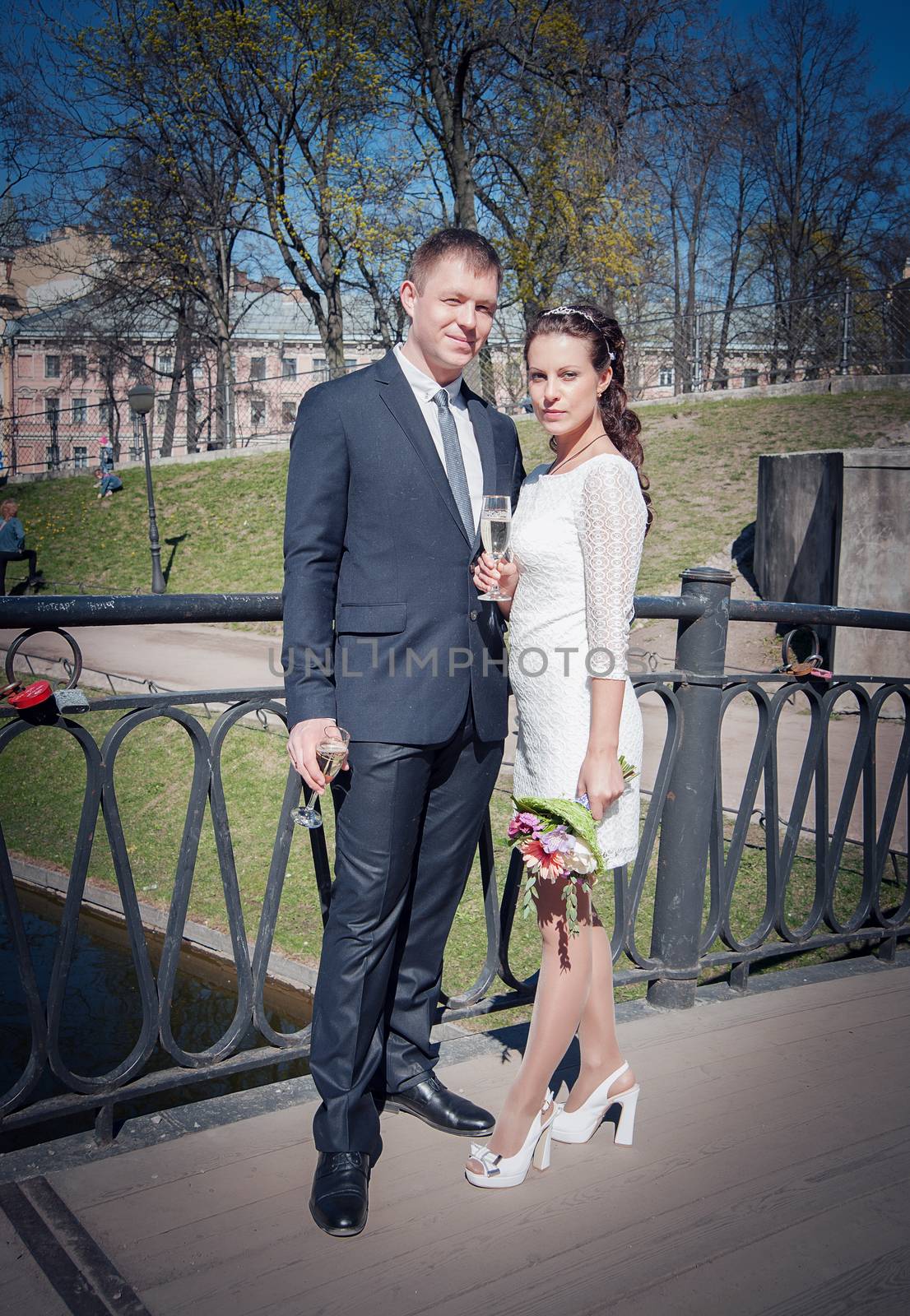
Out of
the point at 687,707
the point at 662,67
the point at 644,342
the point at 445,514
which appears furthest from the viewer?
the point at 644,342

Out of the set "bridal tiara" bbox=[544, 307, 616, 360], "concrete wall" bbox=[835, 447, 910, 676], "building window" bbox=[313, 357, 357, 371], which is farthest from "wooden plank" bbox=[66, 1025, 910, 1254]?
"building window" bbox=[313, 357, 357, 371]

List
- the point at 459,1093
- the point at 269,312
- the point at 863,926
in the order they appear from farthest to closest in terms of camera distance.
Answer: the point at 269,312 < the point at 863,926 < the point at 459,1093

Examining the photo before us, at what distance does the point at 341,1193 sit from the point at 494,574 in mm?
1330

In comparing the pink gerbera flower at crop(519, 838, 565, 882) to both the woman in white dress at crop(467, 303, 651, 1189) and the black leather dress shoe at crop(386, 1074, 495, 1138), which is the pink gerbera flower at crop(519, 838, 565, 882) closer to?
the woman in white dress at crop(467, 303, 651, 1189)

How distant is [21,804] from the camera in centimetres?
960

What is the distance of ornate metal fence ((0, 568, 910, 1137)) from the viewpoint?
2.28m

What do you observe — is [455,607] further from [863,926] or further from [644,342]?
[644,342]

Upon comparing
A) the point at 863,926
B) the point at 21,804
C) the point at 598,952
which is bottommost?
the point at 21,804

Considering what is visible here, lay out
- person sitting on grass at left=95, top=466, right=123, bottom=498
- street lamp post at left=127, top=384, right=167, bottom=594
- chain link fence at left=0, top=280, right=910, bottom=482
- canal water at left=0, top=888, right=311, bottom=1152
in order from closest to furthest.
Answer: canal water at left=0, top=888, right=311, bottom=1152 < street lamp post at left=127, top=384, right=167, bottom=594 < chain link fence at left=0, top=280, right=910, bottom=482 < person sitting on grass at left=95, top=466, right=123, bottom=498

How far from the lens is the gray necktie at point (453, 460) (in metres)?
2.35

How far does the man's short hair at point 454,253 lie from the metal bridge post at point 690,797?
1164mm

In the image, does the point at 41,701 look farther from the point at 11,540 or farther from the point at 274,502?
the point at 274,502

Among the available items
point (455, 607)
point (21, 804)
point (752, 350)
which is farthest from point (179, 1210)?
point (752, 350)

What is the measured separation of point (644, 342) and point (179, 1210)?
23566mm
